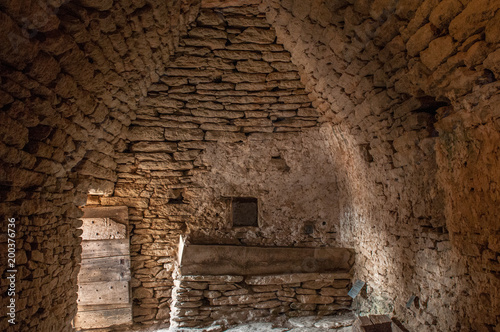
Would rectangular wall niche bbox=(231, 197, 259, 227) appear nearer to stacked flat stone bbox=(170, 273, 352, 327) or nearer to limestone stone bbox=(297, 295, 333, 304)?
stacked flat stone bbox=(170, 273, 352, 327)

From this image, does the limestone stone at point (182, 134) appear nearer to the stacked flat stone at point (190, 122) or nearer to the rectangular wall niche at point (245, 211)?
the stacked flat stone at point (190, 122)

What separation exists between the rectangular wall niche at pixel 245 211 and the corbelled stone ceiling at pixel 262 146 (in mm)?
206

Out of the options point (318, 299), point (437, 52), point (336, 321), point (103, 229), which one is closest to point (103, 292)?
point (103, 229)

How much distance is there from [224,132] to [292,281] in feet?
7.00

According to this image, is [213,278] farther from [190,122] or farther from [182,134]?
[190,122]

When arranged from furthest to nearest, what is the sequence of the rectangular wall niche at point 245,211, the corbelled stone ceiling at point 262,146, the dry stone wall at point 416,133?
the rectangular wall niche at point 245,211, the corbelled stone ceiling at point 262,146, the dry stone wall at point 416,133

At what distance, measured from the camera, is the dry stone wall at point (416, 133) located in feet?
6.46

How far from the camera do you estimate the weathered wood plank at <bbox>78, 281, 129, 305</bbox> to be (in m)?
4.52

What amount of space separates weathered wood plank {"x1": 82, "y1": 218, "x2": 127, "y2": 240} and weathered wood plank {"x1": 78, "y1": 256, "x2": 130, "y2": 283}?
285 mm

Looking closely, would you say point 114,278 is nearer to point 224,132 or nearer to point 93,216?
point 93,216

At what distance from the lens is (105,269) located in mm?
4559

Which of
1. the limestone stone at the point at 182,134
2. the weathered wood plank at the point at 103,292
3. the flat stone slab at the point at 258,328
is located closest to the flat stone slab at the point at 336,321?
the flat stone slab at the point at 258,328

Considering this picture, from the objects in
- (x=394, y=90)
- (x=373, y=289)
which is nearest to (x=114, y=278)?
(x=373, y=289)

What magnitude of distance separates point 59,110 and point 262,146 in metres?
2.68
